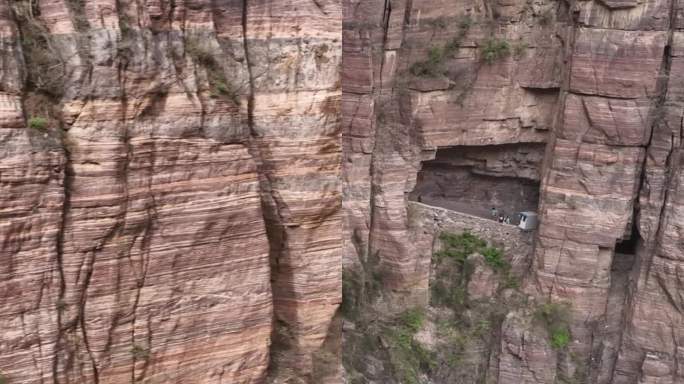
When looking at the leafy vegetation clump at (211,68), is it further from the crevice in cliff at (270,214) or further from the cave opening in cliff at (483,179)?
the cave opening in cliff at (483,179)

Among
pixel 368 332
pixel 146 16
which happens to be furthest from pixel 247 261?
pixel 368 332

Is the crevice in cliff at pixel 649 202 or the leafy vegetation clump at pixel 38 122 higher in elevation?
the leafy vegetation clump at pixel 38 122

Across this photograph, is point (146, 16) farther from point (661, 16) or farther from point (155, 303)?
point (661, 16)

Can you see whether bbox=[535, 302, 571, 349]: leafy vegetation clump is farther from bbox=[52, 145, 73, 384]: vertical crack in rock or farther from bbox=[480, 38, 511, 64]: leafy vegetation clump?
bbox=[52, 145, 73, 384]: vertical crack in rock

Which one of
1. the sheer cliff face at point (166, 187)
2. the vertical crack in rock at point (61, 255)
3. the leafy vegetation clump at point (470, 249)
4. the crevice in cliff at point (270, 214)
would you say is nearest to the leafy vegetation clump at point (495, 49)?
the leafy vegetation clump at point (470, 249)

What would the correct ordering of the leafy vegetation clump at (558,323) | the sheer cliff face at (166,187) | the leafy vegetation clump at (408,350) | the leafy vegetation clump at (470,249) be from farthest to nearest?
the leafy vegetation clump at (470,249) < the leafy vegetation clump at (558,323) < the leafy vegetation clump at (408,350) < the sheer cliff face at (166,187)

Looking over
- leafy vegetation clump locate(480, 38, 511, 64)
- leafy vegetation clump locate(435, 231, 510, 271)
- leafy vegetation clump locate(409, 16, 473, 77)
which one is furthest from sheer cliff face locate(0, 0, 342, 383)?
leafy vegetation clump locate(480, 38, 511, 64)
